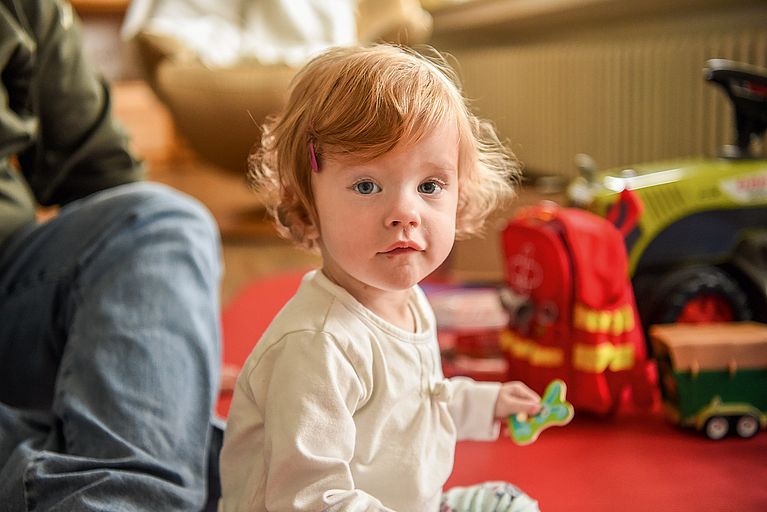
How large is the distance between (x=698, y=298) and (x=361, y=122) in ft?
2.06

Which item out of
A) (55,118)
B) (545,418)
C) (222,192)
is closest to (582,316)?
(545,418)

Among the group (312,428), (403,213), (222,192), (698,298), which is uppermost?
(403,213)

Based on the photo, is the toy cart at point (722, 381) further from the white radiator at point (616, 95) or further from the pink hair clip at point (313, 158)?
the white radiator at point (616, 95)

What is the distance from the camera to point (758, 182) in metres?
1.08

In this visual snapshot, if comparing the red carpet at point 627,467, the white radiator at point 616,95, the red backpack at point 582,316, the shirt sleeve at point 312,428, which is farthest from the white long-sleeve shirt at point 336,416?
the white radiator at point 616,95

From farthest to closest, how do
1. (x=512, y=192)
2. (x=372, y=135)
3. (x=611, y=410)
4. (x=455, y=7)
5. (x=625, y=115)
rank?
(x=455, y=7) → (x=625, y=115) → (x=611, y=410) → (x=512, y=192) → (x=372, y=135)

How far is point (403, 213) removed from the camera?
23.1 inches

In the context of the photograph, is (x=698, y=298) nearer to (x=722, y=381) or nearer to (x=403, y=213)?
(x=722, y=381)

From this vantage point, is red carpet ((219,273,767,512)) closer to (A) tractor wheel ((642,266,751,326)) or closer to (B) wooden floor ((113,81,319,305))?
(A) tractor wheel ((642,266,751,326))

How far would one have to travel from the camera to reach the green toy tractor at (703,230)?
A: 1055 millimetres

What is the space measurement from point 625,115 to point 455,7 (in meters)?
0.95

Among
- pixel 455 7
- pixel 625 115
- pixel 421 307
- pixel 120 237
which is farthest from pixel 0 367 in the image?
pixel 455 7

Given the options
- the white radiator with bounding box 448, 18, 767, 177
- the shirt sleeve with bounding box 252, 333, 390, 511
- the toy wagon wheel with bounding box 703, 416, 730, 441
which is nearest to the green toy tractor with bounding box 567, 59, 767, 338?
the toy wagon wheel with bounding box 703, 416, 730, 441

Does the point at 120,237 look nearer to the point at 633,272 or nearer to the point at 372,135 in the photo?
the point at 372,135
